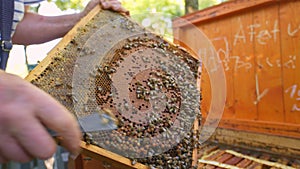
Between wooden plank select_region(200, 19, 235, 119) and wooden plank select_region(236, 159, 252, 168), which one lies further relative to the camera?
wooden plank select_region(200, 19, 235, 119)

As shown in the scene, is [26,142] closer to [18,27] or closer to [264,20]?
[18,27]

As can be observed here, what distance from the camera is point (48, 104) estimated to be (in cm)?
67

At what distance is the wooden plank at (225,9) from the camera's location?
3904 mm

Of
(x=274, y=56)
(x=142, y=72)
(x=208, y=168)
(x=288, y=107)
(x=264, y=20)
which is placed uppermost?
(x=264, y=20)

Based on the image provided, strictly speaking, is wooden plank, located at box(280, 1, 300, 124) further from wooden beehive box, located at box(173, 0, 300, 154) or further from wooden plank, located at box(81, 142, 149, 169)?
wooden plank, located at box(81, 142, 149, 169)

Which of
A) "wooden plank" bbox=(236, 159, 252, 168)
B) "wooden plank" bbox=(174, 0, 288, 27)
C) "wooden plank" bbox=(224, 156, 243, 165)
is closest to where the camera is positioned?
"wooden plank" bbox=(236, 159, 252, 168)

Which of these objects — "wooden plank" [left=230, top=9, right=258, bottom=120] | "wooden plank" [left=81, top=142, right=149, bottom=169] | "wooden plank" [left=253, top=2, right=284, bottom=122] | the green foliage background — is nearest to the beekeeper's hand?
"wooden plank" [left=81, top=142, right=149, bottom=169]

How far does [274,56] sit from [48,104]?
3690 mm

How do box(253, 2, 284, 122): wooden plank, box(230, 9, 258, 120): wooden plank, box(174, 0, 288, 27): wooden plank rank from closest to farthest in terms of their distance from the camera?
box(253, 2, 284, 122): wooden plank
box(174, 0, 288, 27): wooden plank
box(230, 9, 258, 120): wooden plank

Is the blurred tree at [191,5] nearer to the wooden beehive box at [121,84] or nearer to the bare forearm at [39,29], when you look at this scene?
the bare forearm at [39,29]

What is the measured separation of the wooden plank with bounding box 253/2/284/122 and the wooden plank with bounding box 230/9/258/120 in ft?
0.27

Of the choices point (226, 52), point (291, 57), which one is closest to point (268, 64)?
point (291, 57)

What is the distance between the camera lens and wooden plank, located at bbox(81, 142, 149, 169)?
4.78 ft

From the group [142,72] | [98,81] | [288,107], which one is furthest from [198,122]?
[288,107]
